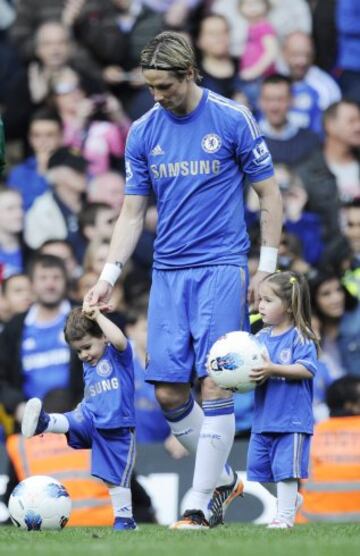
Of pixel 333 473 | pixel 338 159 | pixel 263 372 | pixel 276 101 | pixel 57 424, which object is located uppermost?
pixel 276 101

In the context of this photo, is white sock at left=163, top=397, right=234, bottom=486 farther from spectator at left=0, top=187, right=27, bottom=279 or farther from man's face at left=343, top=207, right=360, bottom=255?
spectator at left=0, top=187, right=27, bottom=279

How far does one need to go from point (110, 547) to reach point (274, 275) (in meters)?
2.32

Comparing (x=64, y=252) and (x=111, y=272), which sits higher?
(x=111, y=272)

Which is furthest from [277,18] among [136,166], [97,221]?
[136,166]

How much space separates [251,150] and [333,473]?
369cm

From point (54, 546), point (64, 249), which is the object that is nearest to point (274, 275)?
point (54, 546)

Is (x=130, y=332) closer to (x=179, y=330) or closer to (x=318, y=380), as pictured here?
(x=318, y=380)

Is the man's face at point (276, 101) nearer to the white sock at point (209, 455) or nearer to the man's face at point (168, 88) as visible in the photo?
the man's face at point (168, 88)

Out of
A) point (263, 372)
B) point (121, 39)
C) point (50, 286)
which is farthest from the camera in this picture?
point (121, 39)

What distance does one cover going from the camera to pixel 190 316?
887 cm

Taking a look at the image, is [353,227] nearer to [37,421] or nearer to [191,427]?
[191,427]

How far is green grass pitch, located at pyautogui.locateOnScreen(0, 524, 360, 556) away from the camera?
21.9ft

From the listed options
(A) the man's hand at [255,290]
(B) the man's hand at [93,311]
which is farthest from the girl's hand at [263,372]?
(B) the man's hand at [93,311]

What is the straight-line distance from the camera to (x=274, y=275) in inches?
347
